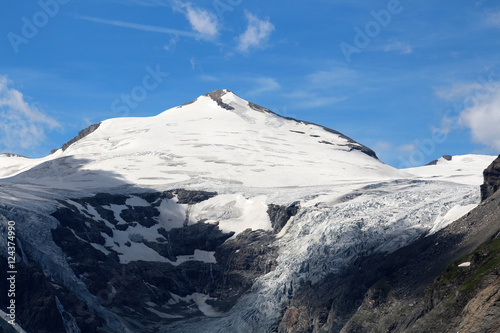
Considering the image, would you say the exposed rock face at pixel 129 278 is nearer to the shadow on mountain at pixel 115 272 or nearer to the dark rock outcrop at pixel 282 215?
the shadow on mountain at pixel 115 272

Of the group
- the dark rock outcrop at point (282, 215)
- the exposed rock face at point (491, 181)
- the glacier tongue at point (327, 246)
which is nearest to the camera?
the exposed rock face at point (491, 181)

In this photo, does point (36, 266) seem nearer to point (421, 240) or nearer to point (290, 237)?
point (290, 237)

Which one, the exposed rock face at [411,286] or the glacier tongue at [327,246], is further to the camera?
the glacier tongue at [327,246]

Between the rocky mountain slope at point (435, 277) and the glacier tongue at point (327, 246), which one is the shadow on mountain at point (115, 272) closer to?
the glacier tongue at point (327, 246)

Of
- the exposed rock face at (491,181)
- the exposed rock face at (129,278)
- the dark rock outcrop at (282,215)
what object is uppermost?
the exposed rock face at (491,181)

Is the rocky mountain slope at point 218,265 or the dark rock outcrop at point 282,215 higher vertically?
the dark rock outcrop at point 282,215

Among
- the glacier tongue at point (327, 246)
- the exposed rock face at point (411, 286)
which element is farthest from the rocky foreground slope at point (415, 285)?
the glacier tongue at point (327, 246)

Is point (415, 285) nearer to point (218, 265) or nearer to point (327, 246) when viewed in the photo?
point (327, 246)

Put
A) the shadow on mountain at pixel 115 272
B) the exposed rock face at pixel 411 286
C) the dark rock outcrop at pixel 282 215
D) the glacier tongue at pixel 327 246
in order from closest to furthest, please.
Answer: the exposed rock face at pixel 411 286, the shadow on mountain at pixel 115 272, the glacier tongue at pixel 327 246, the dark rock outcrop at pixel 282 215

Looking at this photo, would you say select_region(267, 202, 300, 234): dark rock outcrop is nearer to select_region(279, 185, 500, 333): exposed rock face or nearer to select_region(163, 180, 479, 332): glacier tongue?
select_region(163, 180, 479, 332): glacier tongue

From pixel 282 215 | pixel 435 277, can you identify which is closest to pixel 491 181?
pixel 435 277
